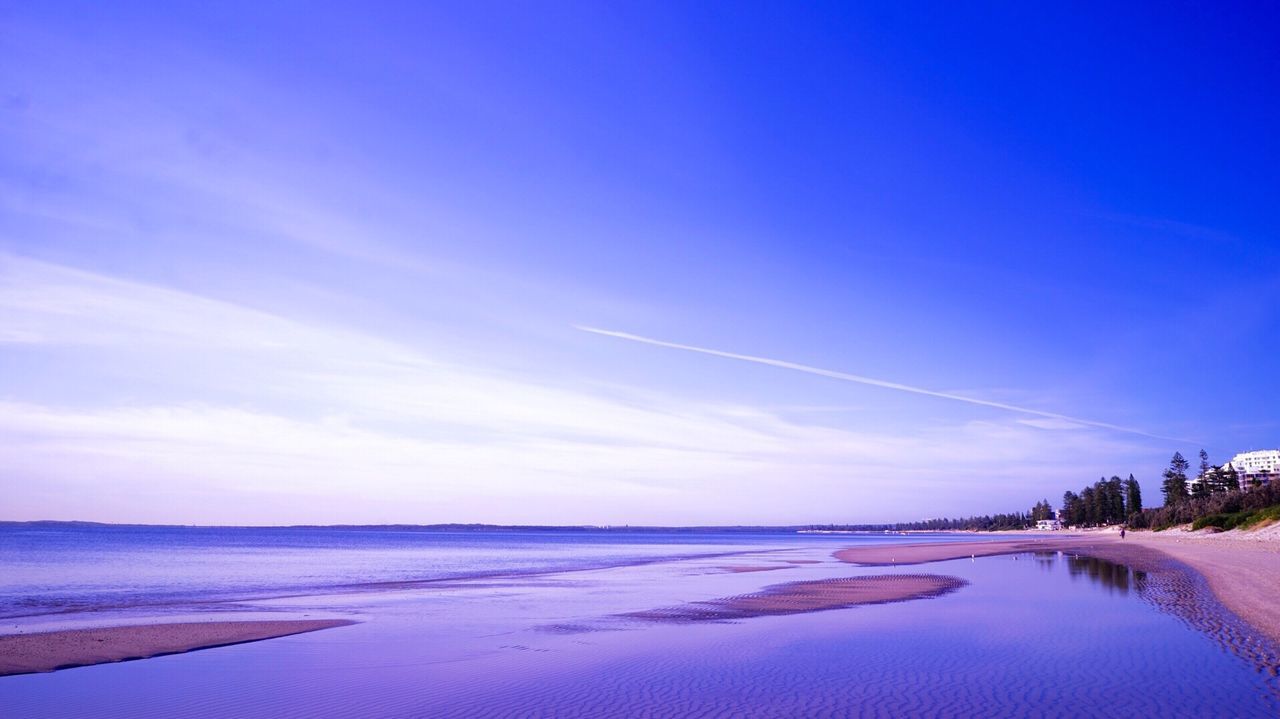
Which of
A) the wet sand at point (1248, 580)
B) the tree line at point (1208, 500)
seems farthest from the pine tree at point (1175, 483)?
the wet sand at point (1248, 580)

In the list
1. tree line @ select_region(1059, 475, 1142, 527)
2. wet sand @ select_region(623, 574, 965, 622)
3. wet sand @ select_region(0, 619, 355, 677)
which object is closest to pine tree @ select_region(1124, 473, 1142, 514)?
tree line @ select_region(1059, 475, 1142, 527)

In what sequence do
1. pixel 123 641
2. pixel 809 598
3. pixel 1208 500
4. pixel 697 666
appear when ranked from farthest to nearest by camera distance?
1. pixel 1208 500
2. pixel 809 598
3. pixel 123 641
4. pixel 697 666

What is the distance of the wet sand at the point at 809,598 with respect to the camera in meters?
23.3

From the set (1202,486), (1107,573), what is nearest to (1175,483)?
(1202,486)

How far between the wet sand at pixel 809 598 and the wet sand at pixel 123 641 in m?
10.2

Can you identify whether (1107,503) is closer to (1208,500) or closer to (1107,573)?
(1208,500)

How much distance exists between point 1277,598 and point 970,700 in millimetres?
17610

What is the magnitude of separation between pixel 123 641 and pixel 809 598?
69.6 feet

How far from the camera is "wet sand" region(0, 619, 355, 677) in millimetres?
15031

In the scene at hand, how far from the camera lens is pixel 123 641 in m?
17.4

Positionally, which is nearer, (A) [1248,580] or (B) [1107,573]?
(A) [1248,580]

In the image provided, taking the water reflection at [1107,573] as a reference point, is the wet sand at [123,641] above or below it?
above

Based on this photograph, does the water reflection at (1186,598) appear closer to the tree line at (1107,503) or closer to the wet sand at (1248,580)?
the wet sand at (1248,580)

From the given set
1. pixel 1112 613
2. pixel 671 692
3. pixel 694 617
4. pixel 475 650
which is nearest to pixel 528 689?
pixel 671 692
